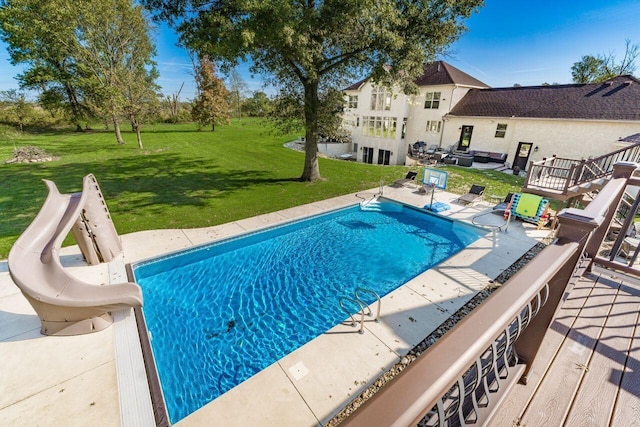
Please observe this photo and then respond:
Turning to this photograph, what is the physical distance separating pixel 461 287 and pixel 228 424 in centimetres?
596

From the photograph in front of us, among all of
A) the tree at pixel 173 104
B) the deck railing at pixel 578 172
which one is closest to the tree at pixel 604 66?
the deck railing at pixel 578 172

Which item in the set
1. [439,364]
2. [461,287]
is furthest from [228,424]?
[461,287]

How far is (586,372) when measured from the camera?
107 inches

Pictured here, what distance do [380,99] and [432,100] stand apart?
4630 millimetres

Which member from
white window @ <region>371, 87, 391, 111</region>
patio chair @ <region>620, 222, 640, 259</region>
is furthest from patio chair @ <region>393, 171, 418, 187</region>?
white window @ <region>371, 87, 391, 111</region>

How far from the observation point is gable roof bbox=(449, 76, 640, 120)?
17562mm

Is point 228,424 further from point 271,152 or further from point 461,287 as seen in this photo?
point 271,152

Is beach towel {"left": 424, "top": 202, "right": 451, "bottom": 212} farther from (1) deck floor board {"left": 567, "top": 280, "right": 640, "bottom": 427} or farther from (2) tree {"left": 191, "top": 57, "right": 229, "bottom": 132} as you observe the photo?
(2) tree {"left": 191, "top": 57, "right": 229, "bottom": 132}

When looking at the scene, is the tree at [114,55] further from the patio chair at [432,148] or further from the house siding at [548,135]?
the house siding at [548,135]

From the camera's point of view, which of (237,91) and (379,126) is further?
(237,91)

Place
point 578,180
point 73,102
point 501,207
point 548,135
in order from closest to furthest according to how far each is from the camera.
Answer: point 578,180 → point 501,207 → point 548,135 → point 73,102

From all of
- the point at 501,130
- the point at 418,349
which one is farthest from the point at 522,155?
the point at 418,349

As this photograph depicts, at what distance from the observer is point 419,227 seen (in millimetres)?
11266

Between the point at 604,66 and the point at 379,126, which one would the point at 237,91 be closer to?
the point at 379,126
